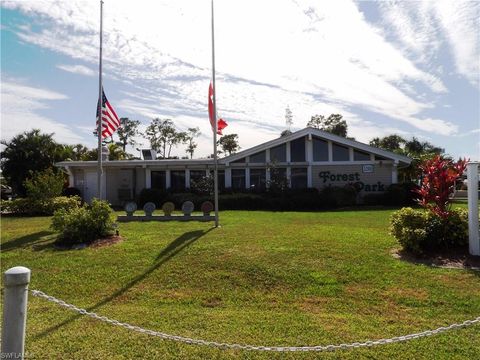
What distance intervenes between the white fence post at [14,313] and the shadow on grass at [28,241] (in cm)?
814

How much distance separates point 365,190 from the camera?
23141 mm

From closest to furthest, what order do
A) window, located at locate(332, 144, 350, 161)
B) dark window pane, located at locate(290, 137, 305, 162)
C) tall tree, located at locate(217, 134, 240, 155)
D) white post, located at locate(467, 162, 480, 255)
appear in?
1. white post, located at locate(467, 162, 480, 255)
2. window, located at locate(332, 144, 350, 161)
3. dark window pane, located at locate(290, 137, 305, 162)
4. tall tree, located at locate(217, 134, 240, 155)

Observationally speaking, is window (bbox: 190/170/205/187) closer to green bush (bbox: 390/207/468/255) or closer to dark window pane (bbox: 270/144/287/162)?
dark window pane (bbox: 270/144/287/162)

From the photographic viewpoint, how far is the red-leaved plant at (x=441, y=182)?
8336 millimetres

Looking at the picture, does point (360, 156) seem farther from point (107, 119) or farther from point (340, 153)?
point (107, 119)

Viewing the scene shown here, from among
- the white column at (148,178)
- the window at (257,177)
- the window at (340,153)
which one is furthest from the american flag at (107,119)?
the window at (340,153)

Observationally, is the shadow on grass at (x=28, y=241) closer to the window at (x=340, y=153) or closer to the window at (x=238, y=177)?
the window at (x=238, y=177)

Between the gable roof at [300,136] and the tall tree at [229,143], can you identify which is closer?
the gable roof at [300,136]

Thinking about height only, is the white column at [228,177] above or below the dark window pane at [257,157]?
below

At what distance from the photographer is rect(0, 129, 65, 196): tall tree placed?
3353 cm

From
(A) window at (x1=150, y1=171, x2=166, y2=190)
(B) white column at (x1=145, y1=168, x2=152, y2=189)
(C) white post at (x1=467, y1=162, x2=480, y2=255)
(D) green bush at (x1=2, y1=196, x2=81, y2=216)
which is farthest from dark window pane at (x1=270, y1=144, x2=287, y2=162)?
(C) white post at (x1=467, y1=162, x2=480, y2=255)

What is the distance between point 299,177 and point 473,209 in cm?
1610

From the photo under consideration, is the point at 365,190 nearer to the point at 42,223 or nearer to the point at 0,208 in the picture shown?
the point at 42,223

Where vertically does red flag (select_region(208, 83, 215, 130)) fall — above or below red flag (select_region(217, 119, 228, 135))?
above
